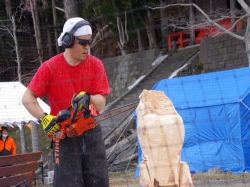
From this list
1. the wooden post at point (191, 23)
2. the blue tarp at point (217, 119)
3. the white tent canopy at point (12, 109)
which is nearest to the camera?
the blue tarp at point (217, 119)

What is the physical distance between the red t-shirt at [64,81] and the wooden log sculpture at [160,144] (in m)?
1.28

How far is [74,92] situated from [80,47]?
1.07ft

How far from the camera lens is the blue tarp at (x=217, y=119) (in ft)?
30.1

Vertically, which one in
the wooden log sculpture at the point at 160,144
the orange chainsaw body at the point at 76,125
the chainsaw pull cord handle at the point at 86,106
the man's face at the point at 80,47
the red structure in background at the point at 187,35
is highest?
the red structure in background at the point at 187,35

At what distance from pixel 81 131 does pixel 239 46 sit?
36.8ft

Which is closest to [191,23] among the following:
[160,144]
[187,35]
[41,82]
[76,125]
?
[187,35]

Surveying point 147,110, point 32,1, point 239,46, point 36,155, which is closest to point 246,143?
point 36,155

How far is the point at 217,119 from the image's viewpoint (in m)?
9.38

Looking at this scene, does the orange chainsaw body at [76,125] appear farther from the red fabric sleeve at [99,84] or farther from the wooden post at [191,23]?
A: the wooden post at [191,23]

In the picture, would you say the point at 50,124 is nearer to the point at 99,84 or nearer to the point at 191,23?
the point at 99,84

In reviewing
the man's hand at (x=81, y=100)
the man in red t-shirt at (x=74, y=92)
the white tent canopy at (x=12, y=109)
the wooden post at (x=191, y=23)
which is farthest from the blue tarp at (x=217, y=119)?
the man's hand at (x=81, y=100)

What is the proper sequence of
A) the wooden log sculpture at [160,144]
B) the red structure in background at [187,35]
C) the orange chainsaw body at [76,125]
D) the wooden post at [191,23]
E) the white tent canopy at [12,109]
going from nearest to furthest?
the orange chainsaw body at [76,125]
the wooden log sculpture at [160,144]
the white tent canopy at [12,109]
the wooden post at [191,23]
the red structure in background at [187,35]

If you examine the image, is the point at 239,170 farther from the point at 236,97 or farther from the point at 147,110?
the point at 147,110

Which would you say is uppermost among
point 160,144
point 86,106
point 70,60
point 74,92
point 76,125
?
point 70,60
